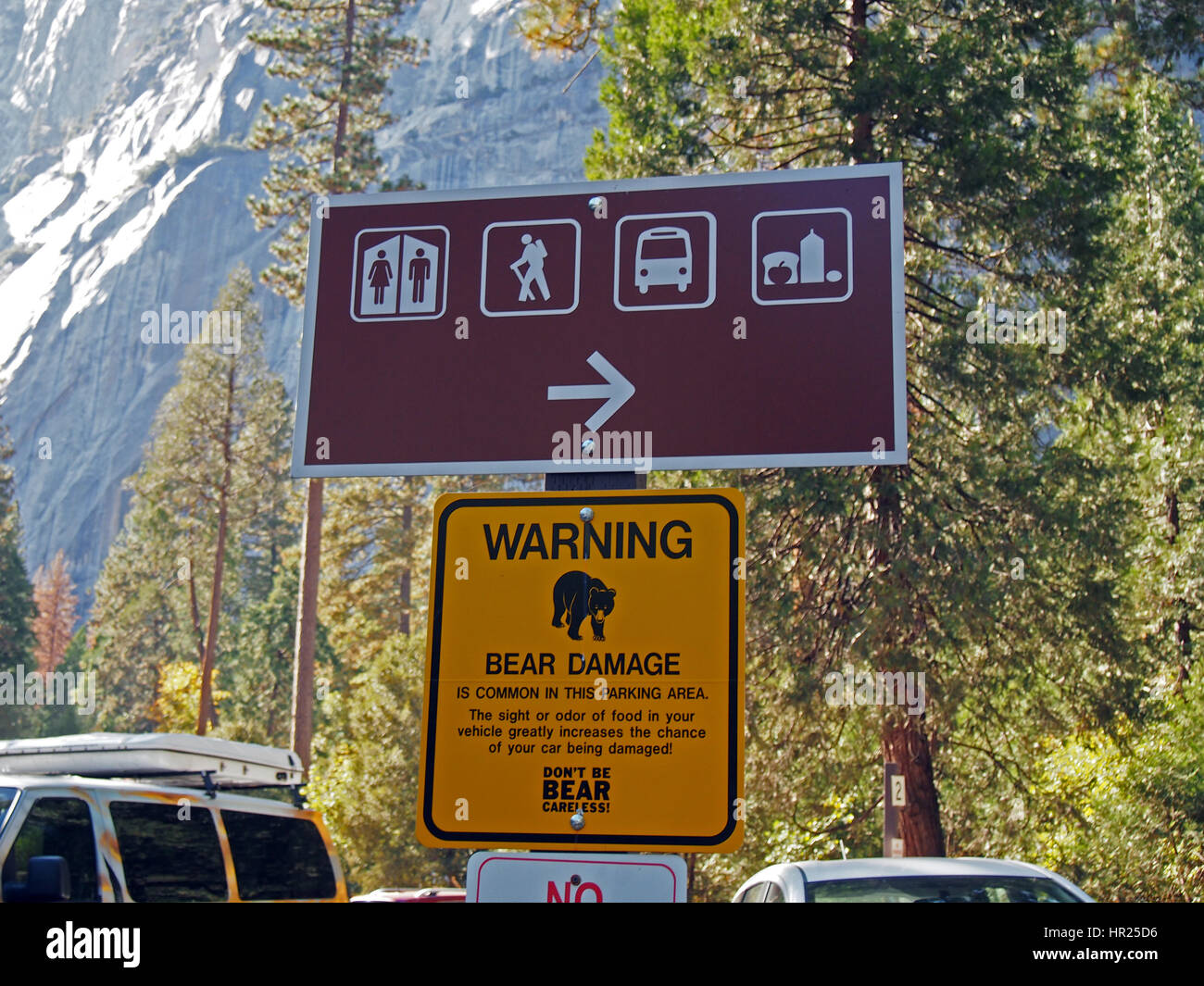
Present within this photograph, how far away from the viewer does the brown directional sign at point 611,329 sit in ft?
11.3

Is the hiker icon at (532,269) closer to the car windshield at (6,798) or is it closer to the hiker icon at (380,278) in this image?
the hiker icon at (380,278)

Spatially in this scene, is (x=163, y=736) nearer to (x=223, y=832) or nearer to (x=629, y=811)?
(x=223, y=832)

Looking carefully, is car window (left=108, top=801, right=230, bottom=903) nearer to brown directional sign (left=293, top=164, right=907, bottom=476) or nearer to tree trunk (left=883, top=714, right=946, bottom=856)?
brown directional sign (left=293, top=164, right=907, bottom=476)

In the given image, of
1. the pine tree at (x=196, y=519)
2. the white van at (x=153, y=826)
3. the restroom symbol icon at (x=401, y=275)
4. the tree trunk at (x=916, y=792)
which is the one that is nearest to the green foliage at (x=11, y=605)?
the pine tree at (x=196, y=519)

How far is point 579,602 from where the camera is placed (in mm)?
3207

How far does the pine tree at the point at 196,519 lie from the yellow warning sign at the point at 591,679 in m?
45.0

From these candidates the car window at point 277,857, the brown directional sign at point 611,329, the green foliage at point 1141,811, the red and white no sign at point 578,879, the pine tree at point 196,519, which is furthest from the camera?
the pine tree at point 196,519

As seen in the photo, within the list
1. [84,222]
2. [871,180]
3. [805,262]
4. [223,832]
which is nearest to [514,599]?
[805,262]

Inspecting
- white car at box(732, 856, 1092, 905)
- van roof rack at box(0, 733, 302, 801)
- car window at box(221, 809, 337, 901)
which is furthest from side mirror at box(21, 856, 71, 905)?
white car at box(732, 856, 1092, 905)

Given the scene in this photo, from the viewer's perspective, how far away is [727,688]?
3.08 meters

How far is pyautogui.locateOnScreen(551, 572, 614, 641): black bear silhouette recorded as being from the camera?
3.19 metres

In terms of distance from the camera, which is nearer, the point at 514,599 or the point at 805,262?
the point at 514,599

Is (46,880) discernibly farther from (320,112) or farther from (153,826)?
(320,112)
